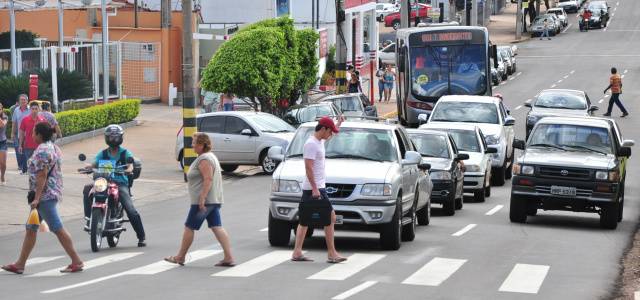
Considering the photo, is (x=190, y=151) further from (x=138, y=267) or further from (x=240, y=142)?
(x=138, y=267)

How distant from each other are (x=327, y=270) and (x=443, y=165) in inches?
355

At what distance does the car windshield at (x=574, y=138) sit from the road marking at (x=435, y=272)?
21.4ft

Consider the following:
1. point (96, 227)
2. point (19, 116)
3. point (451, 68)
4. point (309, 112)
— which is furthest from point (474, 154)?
point (451, 68)

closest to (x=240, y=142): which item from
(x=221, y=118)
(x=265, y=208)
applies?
(x=221, y=118)

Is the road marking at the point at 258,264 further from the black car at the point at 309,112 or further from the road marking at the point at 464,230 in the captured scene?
the black car at the point at 309,112

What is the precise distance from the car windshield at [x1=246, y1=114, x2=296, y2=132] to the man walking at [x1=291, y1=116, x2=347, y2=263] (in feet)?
52.2

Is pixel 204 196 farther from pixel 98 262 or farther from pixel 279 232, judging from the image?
pixel 279 232

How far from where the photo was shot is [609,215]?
21.9 meters

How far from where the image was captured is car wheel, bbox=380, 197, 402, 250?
1741 cm

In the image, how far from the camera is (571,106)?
41.1 meters

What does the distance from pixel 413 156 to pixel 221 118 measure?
47.3 ft

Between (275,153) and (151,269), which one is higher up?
(275,153)

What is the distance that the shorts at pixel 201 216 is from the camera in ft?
51.1

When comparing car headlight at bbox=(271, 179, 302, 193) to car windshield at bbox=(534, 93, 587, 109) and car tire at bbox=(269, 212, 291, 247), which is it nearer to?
car tire at bbox=(269, 212, 291, 247)
